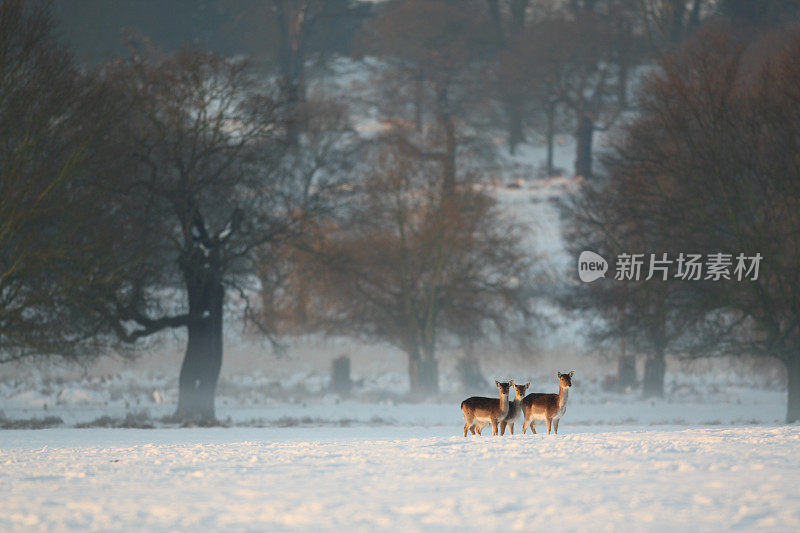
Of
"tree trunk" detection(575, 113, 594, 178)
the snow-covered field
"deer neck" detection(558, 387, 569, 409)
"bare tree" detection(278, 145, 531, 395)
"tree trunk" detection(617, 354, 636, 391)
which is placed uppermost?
"tree trunk" detection(575, 113, 594, 178)

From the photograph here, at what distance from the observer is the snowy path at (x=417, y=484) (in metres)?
8.84

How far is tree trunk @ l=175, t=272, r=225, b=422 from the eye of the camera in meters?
26.5

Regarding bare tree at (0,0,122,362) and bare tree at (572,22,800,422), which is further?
bare tree at (572,22,800,422)

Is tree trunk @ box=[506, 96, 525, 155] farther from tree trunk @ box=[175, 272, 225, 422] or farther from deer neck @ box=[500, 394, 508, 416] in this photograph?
deer neck @ box=[500, 394, 508, 416]

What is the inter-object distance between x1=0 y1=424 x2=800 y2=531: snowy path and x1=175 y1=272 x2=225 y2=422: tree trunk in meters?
10.8

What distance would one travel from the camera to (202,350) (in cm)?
2688

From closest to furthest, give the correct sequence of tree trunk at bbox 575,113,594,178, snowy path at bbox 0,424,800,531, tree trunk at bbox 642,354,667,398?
1. snowy path at bbox 0,424,800,531
2. tree trunk at bbox 642,354,667,398
3. tree trunk at bbox 575,113,594,178

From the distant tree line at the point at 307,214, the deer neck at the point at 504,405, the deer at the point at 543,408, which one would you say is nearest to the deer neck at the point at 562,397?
the deer at the point at 543,408

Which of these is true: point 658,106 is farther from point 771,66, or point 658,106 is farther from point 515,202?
point 515,202

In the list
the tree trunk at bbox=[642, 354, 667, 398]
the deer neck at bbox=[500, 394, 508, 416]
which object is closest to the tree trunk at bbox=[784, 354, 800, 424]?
the tree trunk at bbox=[642, 354, 667, 398]

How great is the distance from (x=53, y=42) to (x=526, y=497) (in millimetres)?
16092

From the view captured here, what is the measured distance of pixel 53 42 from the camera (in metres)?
21.5

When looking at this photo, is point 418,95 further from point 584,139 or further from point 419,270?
point 419,270

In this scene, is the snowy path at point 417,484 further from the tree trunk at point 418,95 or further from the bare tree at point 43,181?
the tree trunk at point 418,95
